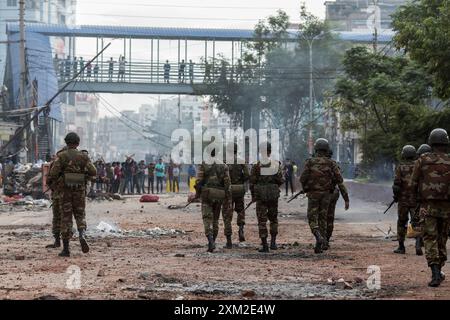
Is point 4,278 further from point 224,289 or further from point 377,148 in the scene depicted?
point 377,148

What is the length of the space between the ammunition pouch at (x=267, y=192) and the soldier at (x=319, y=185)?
0.58m

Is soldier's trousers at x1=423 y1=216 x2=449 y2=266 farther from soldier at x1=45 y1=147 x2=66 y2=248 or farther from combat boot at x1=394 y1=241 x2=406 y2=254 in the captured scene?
soldier at x1=45 y1=147 x2=66 y2=248

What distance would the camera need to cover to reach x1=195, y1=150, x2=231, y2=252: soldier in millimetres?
15188

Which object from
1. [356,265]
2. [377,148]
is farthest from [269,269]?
[377,148]

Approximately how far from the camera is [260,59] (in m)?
62.6

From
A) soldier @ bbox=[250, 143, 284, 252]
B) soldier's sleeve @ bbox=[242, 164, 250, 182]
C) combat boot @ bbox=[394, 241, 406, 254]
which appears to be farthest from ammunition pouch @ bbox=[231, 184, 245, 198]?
combat boot @ bbox=[394, 241, 406, 254]

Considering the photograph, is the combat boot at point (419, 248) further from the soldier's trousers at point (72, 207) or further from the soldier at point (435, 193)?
the soldier's trousers at point (72, 207)

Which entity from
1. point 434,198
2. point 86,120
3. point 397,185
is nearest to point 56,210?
point 397,185

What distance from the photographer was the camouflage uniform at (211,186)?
15195mm

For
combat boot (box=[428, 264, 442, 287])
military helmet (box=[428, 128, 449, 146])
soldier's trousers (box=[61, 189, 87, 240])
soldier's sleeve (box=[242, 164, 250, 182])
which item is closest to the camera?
combat boot (box=[428, 264, 442, 287])

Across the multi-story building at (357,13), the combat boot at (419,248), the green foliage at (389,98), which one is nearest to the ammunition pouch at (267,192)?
the combat boot at (419,248)

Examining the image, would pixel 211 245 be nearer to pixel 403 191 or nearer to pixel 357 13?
pixel 403 191

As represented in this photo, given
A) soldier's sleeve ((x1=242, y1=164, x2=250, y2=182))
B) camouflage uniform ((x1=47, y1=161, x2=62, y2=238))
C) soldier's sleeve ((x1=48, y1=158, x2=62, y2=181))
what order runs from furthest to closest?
soldier's sleeve ((x1=242, y1=164, x2=250, y2=182))
camouflage uniform ((x1=47, y1=161, x2=62, y2=238))
soldier's sleeve ((x1=48, y1=158, x2=62, y2=181))

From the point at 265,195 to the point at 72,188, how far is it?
3.03m
